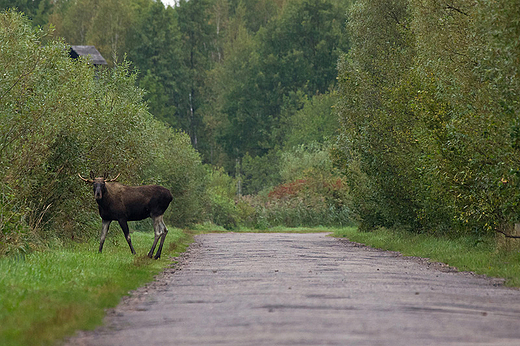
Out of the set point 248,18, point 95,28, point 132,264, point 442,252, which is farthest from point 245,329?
point 248,18

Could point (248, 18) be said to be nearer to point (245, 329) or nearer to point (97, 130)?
point (97, 130)

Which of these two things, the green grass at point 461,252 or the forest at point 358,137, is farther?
the forest at point 358,137

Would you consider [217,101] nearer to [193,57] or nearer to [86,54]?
[193,57]

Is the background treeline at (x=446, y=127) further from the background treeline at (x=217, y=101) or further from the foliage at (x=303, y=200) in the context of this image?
the foliage at (x=303, y=200)

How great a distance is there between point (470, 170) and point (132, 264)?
9.18m

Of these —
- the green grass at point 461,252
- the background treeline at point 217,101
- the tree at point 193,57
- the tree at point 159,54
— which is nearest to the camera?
the green grass at point 461,252

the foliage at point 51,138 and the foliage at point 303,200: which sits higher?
the foliage at point 51,138

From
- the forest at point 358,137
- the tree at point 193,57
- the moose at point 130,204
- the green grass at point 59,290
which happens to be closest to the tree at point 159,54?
the tree at point 193,57

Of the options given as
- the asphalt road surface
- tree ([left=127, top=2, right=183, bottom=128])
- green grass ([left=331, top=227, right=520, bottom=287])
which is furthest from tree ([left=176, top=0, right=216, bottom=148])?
the asphalt road surface

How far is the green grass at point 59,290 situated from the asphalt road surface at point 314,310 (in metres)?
0.34

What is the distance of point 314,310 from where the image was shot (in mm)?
10156

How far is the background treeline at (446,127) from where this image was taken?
687 inches

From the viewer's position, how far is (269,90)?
103m

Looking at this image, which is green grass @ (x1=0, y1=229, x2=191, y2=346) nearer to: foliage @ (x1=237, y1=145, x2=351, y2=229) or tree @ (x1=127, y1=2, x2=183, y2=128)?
foliage @ (x1=237, y1=145, x2=351, y2=229)
